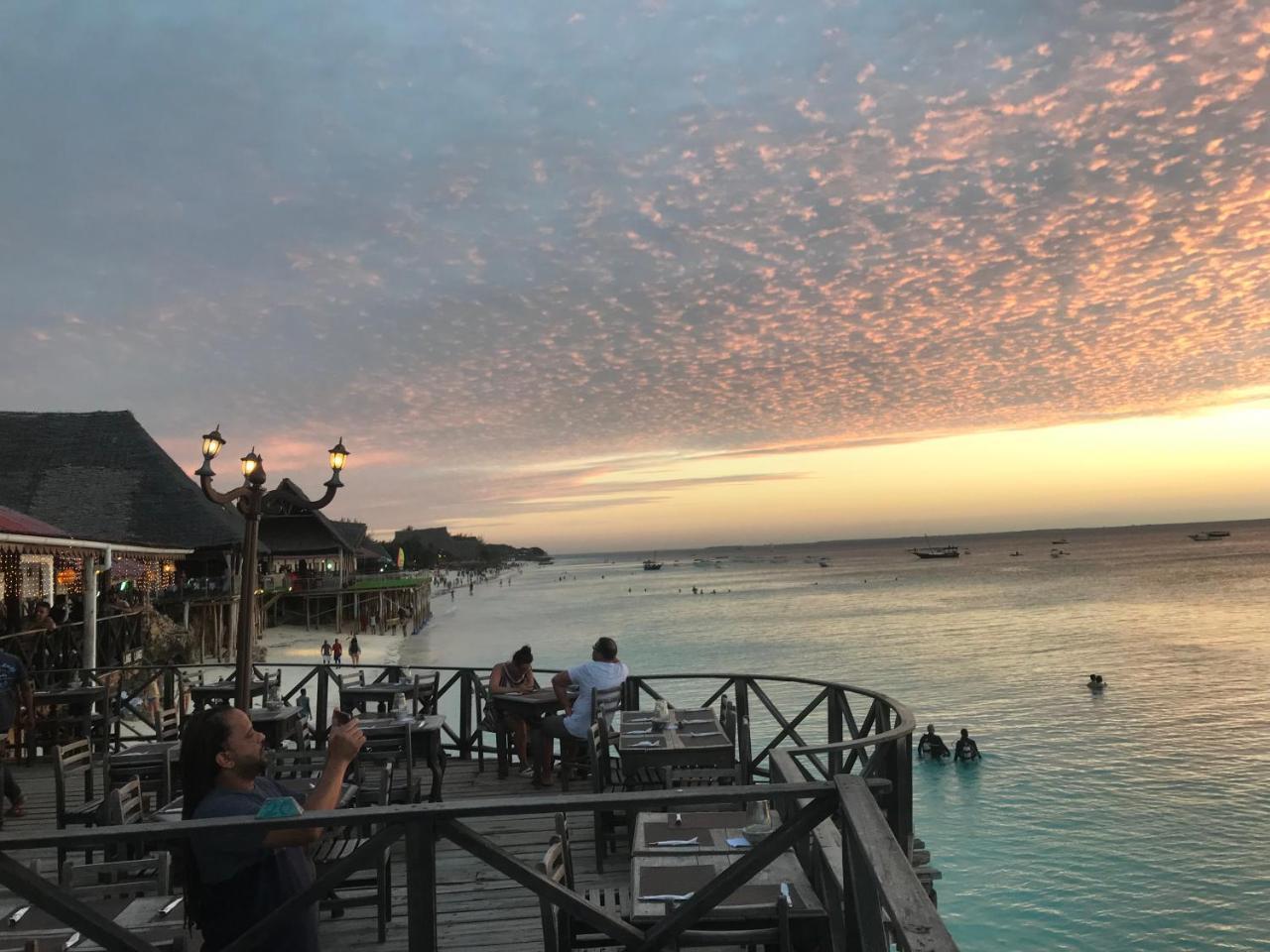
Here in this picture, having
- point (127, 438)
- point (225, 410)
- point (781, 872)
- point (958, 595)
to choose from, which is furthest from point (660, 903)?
point (958, 595)

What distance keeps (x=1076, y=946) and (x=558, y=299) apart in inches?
732

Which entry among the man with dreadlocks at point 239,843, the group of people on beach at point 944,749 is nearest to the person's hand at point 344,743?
the man with dreadlocks at point 239,843

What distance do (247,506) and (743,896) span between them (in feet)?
21.4

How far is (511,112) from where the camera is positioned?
51.0 ft

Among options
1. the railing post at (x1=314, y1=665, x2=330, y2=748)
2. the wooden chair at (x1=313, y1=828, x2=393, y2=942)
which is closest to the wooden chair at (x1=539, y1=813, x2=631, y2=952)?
the wooden chair at (x1=313, y1=828, x2=393, y2=942)

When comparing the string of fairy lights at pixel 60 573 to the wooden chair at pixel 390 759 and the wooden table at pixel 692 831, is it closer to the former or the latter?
the wooden chair at pixel 390 759

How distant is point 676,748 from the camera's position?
6.60 meters

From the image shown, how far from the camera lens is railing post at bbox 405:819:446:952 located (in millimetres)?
2520

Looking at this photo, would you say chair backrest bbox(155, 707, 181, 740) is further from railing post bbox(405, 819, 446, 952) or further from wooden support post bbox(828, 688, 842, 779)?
railing post bbox(405, 819, 446, 952)

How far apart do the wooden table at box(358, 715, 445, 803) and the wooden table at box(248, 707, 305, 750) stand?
1.18 meters

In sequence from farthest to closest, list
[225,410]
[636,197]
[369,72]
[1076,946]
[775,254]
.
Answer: [225,410] < [775,254] < [636,197] < [369,72] < [1076,946]

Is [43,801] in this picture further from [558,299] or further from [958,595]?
[958,595]

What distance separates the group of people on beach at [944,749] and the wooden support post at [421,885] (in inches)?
792

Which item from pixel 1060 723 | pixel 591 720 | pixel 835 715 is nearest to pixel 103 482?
pixel 591 720
